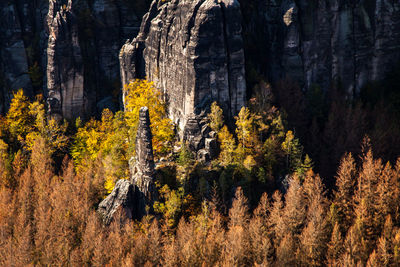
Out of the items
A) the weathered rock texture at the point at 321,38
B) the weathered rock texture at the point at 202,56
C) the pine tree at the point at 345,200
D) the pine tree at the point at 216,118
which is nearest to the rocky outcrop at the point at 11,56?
the weathered rock texture at the point at 202,56

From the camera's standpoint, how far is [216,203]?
49094 mm

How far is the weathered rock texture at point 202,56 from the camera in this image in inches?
2042

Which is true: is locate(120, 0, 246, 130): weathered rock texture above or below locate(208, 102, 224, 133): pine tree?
above

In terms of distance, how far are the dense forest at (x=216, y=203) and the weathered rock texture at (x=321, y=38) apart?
567 cm

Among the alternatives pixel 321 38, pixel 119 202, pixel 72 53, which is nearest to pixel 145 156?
pixel 119 202

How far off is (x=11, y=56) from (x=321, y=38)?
45.7 meters

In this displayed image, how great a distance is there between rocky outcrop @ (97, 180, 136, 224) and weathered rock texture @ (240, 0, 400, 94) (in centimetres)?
2427

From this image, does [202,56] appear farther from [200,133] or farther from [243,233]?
[243,233]

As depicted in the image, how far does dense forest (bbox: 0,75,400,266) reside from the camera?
45.0 meters

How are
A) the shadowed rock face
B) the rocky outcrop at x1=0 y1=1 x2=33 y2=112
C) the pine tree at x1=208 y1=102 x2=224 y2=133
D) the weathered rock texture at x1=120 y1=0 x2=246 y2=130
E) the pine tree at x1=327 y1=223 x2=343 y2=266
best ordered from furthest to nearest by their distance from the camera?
1. the rocky outcrop at x1=0 y1=1 x2=33 y2=112
2. the pine tree at x1=208 y1=102 x2=224 y2=133
3. the weathered rock texture at x1=120 y1=0 x2=246 y2=130
4. the shadowed rock face
5. the pine tree at x1=327 y1=223 x2=343 y2=266

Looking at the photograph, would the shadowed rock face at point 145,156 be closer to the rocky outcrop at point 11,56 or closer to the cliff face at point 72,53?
the cliff face at point 72,53

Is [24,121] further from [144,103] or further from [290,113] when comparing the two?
[290,113]

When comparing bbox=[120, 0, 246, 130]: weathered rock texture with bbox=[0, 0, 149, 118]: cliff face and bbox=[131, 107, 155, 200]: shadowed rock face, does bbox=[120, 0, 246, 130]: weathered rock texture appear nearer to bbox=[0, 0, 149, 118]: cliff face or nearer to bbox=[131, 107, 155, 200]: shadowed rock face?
bbox=[131, 107, 155, 200]: shadowed rock face

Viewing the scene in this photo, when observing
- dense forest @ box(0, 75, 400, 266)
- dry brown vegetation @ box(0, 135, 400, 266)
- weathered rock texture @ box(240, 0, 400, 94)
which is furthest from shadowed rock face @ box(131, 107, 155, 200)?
weathered rock texture @ box(240, 0, 400, 94)
